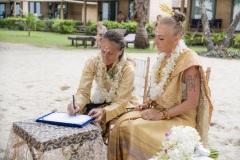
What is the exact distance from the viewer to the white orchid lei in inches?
129

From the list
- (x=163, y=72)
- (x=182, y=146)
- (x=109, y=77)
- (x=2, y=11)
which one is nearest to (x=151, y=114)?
(x=163, y=72)

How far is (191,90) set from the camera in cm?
284

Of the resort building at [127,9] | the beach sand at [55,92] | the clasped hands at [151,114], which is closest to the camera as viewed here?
the clasped hands at [151,114]

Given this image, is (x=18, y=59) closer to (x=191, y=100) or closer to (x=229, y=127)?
(x=229, y=127)

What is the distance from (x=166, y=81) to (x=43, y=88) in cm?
495

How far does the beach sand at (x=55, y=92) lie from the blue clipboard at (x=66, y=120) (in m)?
1.32

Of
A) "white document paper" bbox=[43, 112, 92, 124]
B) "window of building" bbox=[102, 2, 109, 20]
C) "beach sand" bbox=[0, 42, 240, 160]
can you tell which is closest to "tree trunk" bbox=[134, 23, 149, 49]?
"beach sand" bbox=[0, 42, 240, 160]

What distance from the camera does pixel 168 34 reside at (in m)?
2.87

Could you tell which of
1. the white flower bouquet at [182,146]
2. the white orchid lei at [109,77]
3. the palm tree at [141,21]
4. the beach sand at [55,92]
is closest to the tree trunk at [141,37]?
the palm tree at [141,21]

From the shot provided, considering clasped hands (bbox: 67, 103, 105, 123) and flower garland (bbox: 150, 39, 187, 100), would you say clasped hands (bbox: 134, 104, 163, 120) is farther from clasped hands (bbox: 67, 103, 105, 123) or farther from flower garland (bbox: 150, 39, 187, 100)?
clasped hands (bbox: 67, 103, 105, 123)

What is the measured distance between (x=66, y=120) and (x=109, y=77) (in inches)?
32.1

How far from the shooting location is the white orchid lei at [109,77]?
3279 mm

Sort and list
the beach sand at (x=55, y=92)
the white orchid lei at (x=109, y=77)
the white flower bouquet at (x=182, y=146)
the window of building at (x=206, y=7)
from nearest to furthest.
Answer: the white flower bouquet at (x=182, y=146)
the white orchid lei at (x=109, y=77)
the beach sand at (x=55, y=92)
the window of building at (x=206, y=7)

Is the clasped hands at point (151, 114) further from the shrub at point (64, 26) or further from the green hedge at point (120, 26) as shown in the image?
the shrub at point (64, 26)
